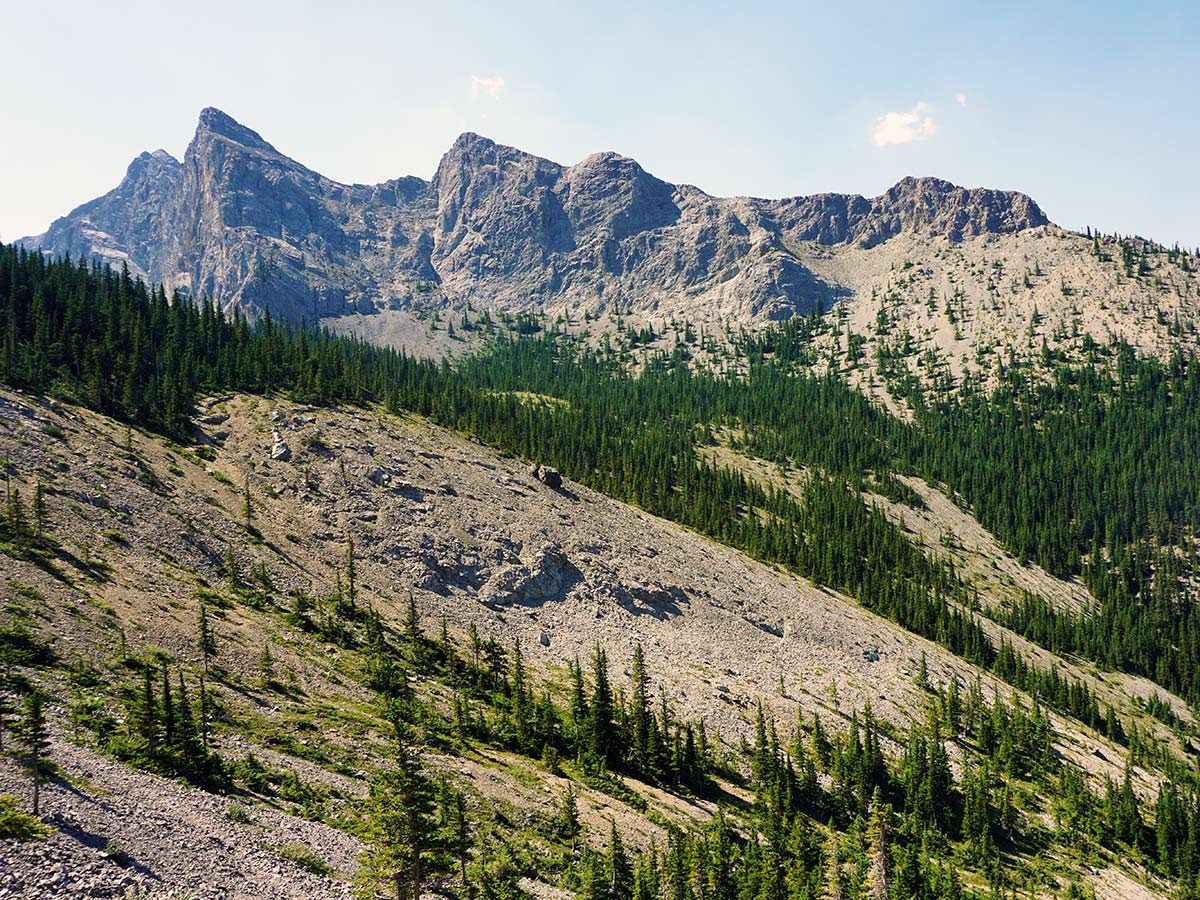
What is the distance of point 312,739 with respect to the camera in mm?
47781

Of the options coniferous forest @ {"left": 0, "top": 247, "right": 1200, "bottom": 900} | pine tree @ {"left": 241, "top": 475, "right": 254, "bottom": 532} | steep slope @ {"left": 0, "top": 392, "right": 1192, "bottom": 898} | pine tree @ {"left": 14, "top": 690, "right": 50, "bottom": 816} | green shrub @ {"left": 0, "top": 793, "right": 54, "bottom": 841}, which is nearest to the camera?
green shrub @ {"left": 0, "top": 793, "right": 54, "bottom": 841}

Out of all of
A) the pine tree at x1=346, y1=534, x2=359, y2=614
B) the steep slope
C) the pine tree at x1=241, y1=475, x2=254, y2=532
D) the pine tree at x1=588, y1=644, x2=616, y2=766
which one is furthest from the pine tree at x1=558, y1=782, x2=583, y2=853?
the pine tree at x1=241, y1=475, x2=254, y2=532

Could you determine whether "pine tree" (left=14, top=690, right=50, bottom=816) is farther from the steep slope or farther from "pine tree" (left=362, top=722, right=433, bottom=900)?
"pine tree" (left=362, top=722, right=433, bottom=900)

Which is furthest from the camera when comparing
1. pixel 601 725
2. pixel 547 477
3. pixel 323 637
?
pixel 547 477

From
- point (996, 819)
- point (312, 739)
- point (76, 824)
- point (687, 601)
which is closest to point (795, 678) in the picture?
point (687, 601)

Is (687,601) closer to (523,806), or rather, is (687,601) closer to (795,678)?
(795,678)

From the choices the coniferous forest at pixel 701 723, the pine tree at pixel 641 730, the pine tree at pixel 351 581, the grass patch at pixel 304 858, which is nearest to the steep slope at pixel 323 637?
the grass patch at pixel 304 858

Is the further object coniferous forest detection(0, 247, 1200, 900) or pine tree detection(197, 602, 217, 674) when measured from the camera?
pine tree detection(197, 602, 217, 674)

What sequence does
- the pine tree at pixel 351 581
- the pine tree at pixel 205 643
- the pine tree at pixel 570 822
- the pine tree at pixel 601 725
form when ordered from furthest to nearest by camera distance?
the pine tree at pixel 351 581, the pine tree at pixel 601 725, the pine tree at pixel 205 643, the pine tree at pixel 570 822

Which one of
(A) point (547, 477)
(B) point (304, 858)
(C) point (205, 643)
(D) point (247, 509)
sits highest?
(D) point (247, 509)

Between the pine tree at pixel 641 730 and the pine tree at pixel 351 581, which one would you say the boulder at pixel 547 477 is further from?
the pine tree at pixel 641 730

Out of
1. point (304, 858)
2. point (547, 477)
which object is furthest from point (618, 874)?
point (547, 477)

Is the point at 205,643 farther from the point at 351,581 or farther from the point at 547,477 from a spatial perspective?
the point at 547,477

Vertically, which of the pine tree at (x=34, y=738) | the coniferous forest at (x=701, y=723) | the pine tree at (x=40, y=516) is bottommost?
the coniferous forest at (x=701, y=723)
